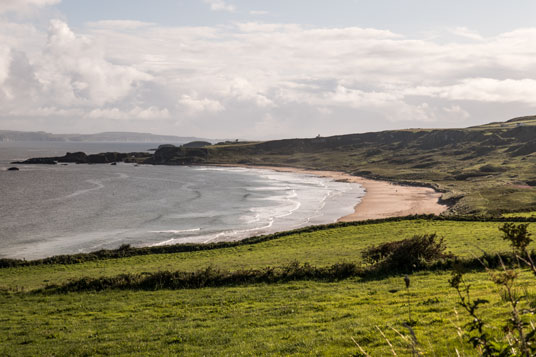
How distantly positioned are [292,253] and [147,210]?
62.6 metres

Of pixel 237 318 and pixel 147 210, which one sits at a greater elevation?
pixel 237 318

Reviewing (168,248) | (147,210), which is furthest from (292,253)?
(147,210)

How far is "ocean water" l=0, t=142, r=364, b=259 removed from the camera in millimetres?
71062

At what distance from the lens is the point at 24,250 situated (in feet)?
206

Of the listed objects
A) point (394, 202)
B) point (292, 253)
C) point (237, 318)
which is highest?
point (237, 318)

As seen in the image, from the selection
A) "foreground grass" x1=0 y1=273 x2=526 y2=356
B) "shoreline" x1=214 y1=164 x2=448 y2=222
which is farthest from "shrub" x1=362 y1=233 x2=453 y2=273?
"shoreline" x1=214 y1=164 x2=448 y2=222

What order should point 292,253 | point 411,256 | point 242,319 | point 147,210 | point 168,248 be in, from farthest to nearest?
1. point 147,210
2. point 168,248
3. point 292,253
4. point 411,256
5. point 242,319

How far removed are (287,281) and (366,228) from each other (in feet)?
105

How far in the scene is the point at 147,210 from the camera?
325 feet

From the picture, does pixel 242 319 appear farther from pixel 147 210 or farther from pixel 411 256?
pixel 147 210

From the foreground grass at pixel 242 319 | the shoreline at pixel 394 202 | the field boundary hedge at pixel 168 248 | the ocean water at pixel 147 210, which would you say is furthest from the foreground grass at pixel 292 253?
the shoreline at pixel 394 202

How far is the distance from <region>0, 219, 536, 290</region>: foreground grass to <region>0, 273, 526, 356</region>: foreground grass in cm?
906

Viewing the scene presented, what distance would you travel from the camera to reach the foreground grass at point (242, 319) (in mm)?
16016

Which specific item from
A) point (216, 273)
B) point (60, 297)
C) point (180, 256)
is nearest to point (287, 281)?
point (216, 273)
